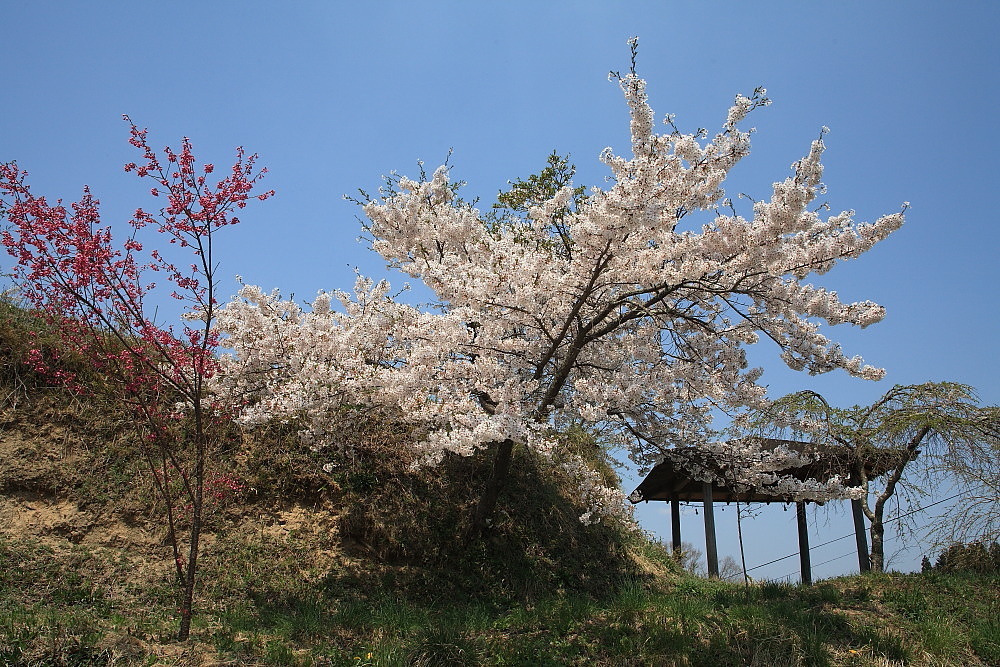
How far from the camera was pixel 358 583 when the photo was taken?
7715mm

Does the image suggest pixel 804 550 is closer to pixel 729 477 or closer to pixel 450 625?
pixel 729 477

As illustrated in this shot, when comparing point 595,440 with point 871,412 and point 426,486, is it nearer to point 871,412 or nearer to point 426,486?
point 426,486

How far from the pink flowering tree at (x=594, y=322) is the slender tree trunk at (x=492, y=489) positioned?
4 centimetres

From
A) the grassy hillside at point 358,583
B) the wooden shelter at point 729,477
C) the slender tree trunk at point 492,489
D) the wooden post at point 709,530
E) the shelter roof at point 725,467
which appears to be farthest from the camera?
the wooden post at point 709,530

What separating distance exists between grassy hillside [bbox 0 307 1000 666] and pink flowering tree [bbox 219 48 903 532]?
1.10 m

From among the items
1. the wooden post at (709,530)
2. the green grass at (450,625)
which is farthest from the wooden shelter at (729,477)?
the green grass at (450,625)

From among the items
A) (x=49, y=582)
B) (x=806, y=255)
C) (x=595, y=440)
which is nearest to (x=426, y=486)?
(x=595, y=440)

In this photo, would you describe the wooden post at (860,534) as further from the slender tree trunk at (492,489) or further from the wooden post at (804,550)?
the slender tree trunk at (492,489)

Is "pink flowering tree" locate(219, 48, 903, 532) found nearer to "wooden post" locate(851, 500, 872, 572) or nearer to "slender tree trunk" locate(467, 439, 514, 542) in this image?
"slender tree trunk" locate(467, 439, 514, 542)

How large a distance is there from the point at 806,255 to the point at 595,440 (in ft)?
13.7

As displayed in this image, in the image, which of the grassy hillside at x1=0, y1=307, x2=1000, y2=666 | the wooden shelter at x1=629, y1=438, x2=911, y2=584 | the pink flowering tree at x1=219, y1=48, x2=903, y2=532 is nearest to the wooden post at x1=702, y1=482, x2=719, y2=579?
the wooden shelter at x1=629, y1=438, x2=911, y2=584

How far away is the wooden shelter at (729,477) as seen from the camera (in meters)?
9.01

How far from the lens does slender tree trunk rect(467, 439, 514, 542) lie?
8.23 metres

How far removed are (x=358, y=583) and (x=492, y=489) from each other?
210 centimetres
